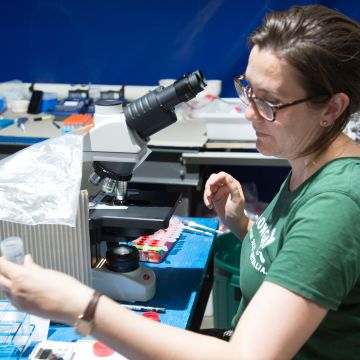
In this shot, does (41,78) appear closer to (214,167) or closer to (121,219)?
(214,167)

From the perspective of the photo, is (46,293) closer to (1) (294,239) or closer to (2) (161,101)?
(1) (294,239)

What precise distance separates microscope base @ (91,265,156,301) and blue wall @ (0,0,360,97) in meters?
2.11

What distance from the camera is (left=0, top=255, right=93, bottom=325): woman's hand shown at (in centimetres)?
85

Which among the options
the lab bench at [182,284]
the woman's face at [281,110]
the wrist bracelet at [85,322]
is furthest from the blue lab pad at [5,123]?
the wrist bracelet at [85,322]

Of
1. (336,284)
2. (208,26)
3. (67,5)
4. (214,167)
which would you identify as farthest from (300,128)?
(67,5)

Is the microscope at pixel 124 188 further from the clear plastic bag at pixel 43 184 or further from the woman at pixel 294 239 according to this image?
the woman at pixel 294 239

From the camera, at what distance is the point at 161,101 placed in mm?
1230

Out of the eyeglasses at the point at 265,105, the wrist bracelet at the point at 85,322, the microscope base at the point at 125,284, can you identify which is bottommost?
the microscope base at the point at 125,284

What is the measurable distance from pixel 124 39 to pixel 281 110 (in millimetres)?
2436

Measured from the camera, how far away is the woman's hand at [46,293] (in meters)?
0.85

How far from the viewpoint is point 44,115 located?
306 cm

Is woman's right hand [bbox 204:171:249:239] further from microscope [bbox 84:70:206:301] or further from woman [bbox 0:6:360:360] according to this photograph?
woman [bbox 0:6:360:360]

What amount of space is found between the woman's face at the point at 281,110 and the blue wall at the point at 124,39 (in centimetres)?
216

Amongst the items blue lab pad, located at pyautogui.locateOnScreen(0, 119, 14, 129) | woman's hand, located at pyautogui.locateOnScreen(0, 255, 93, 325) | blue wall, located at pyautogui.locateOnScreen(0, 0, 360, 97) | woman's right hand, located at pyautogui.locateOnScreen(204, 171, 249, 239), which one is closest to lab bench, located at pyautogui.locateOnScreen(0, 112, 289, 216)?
blue lab pad, located at pyautogui.locateOnScreen(0, 119, 14, 129)
